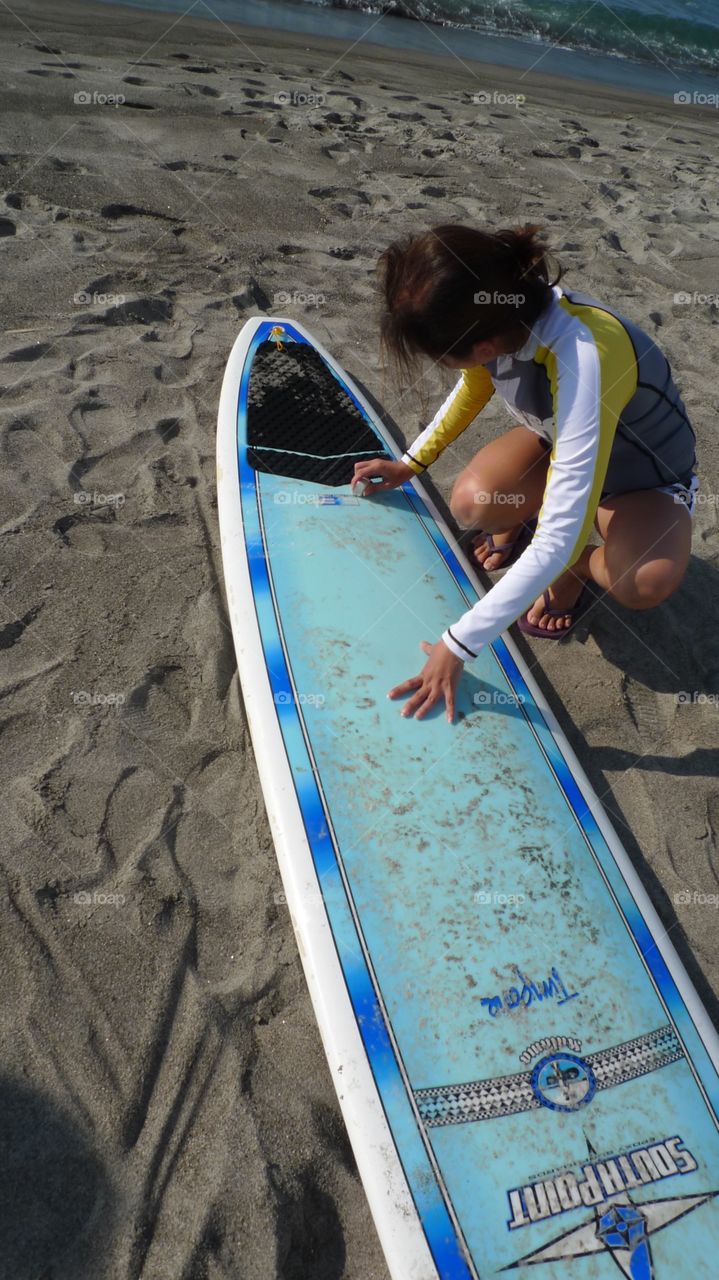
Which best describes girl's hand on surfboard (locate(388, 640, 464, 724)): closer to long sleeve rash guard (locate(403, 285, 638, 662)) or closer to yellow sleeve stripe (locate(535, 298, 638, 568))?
long sleeve rash guard (locate(403, 285, 638, 662))

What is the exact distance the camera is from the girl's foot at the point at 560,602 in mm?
2883

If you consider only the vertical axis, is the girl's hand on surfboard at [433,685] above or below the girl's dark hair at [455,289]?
below

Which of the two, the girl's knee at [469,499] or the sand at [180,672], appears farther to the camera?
the girl's knee at [469,499]

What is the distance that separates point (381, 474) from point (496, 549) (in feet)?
1.67

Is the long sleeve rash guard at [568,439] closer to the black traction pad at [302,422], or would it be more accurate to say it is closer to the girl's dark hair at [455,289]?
the girl's dark hair at [455,289]

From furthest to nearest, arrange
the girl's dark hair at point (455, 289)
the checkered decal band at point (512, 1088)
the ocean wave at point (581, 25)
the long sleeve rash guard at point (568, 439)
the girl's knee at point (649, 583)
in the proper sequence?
the ocean wave at point (581, 25) < the girl's knee at point (649, 583) < the long sleeve rash guard at point (568, 439) < the girl's dark hair at point (455, 289) < the checkered decal band at point (512, 1088)

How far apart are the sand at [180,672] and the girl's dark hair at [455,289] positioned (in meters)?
1.19

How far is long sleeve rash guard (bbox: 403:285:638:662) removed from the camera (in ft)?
6.59

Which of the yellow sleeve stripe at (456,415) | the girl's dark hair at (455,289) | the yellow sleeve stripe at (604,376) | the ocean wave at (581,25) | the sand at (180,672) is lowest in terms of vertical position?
the sand at (180,672)

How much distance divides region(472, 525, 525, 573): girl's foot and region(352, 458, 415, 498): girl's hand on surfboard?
0.40 metres

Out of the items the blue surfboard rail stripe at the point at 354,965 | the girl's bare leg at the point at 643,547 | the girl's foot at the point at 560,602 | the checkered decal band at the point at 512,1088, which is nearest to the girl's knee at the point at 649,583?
the girl's bare leg at the point at 643,547

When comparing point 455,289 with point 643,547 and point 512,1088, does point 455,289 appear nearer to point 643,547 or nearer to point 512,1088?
point 643,547

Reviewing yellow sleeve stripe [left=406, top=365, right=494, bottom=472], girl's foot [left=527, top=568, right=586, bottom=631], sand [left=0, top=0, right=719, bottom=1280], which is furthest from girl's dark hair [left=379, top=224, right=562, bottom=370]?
sand [left=0, top=0, right=719, bottom=1280]

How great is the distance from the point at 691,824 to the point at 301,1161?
1437 mm
